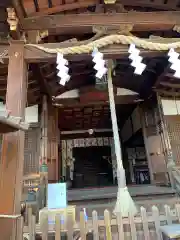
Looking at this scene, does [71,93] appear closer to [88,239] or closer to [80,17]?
[80,17]

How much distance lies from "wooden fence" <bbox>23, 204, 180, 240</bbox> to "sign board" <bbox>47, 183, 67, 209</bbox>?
12.4 inches

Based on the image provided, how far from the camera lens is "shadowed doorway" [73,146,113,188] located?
1179 cm

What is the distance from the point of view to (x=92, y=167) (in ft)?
40.4

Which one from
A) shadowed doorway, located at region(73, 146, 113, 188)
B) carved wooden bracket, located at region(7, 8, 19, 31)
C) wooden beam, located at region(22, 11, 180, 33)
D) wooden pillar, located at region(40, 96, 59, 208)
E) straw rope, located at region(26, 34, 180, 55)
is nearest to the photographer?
carved wooden bracket, located at region(7, 8, 19, 31)

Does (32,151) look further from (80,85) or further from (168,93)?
(168,93)

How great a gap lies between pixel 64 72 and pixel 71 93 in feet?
10.9

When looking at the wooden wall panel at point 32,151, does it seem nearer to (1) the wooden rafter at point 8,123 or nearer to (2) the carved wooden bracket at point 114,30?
(1) the wooden rafter at point 8,123

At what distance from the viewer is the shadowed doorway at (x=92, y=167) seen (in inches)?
464

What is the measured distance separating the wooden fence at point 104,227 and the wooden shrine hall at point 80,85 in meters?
0.38

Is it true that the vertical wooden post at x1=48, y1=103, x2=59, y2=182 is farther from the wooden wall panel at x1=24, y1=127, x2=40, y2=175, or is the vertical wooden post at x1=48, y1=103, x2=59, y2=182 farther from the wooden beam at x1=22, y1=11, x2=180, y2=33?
the wooden beam at x1=22, y1=11, x2=180, y2=33

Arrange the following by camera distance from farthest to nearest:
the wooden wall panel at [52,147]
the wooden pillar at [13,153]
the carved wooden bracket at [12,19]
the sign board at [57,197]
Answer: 1. the wooden wall panel at [52,147]
2. the carved wooden bracket at [12,19]
3. the sign board at [57,197]
4. the wooden pillar at [13,153]

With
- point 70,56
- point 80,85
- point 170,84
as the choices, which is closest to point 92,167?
point 80,85

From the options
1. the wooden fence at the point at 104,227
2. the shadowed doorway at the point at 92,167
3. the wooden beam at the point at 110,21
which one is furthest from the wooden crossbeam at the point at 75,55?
the shadowed doorway at the point at 92,167

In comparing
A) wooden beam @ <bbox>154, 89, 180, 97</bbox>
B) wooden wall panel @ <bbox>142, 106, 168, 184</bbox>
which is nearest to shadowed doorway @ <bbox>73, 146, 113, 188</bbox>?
wooden wall panel @ <bbox>142, 106, 168, 184</bbox>
